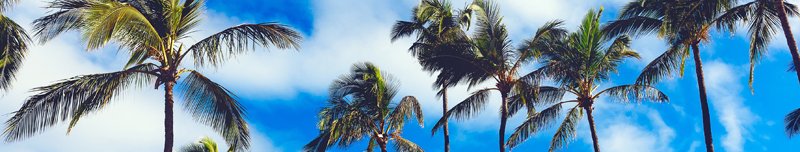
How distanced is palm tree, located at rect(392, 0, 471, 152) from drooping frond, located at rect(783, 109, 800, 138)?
37.0ft

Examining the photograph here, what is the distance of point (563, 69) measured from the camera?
2044 cm

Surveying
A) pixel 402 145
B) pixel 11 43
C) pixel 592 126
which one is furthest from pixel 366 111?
pixel 11 43

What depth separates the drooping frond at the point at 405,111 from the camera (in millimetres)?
24062

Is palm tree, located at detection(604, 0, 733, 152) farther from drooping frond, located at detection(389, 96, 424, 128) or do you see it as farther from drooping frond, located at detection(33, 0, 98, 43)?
drooping frond, located at detection(33, 0, 98, 43)

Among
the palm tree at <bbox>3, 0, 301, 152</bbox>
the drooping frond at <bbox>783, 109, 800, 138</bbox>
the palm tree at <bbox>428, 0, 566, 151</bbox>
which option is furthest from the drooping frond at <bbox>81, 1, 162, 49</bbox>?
the drooping frond at <bbox>783, 109, 800, 138</bbox>

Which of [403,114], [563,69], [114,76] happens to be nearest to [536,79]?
[563,69]

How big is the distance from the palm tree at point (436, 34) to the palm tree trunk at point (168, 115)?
1029cm

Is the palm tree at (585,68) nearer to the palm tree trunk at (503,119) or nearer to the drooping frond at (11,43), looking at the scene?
the palm tree trunk at (503,119)

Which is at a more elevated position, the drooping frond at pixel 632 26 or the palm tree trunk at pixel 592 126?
the drooping frond at pixel 632 26

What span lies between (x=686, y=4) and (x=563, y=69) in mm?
5545

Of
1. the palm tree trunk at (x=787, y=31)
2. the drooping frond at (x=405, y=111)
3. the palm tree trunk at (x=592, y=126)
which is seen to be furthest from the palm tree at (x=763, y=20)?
the drooping frond at (x=405, y=111)

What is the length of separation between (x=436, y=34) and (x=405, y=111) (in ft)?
11.1

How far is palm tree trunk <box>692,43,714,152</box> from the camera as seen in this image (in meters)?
18.6

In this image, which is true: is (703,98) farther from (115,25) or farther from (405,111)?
(115,25)
